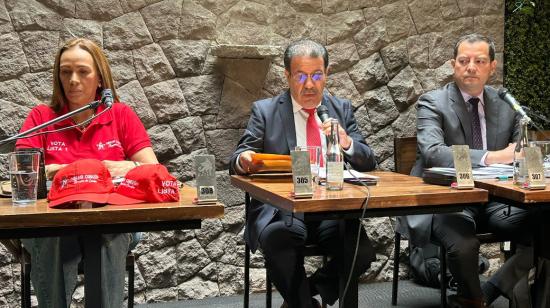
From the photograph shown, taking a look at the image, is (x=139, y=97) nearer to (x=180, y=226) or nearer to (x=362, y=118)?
(x=362, y=118)

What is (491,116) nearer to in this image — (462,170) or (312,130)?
(312,130)

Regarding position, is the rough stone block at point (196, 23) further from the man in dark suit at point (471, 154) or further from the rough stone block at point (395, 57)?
the man in dark suit at point (471, 154)

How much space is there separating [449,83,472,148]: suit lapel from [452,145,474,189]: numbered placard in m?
0.94

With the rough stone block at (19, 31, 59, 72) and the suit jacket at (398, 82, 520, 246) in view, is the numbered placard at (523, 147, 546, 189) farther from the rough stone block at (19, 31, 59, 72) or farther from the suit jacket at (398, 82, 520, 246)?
the rough stone block at (19, 31, 59, 72)

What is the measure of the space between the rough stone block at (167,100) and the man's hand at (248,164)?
3.30 feet

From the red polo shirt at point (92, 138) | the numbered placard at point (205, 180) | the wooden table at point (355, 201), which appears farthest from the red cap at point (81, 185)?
the red polo shirt at point (92, 138)

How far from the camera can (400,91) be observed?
3600mm

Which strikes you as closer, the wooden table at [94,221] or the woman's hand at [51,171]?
the wooden table at [94,221]

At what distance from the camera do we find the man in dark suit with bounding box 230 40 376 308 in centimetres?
220

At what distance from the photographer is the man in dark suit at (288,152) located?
7.23 feet

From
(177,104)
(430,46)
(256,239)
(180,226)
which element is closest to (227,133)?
(177,104)

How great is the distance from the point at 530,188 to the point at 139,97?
6.73 ft

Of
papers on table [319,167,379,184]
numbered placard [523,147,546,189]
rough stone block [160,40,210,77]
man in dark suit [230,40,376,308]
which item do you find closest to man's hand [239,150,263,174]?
man in dark suit [230,40,376,308]

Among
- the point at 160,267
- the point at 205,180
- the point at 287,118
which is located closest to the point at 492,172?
the point at 287,118
